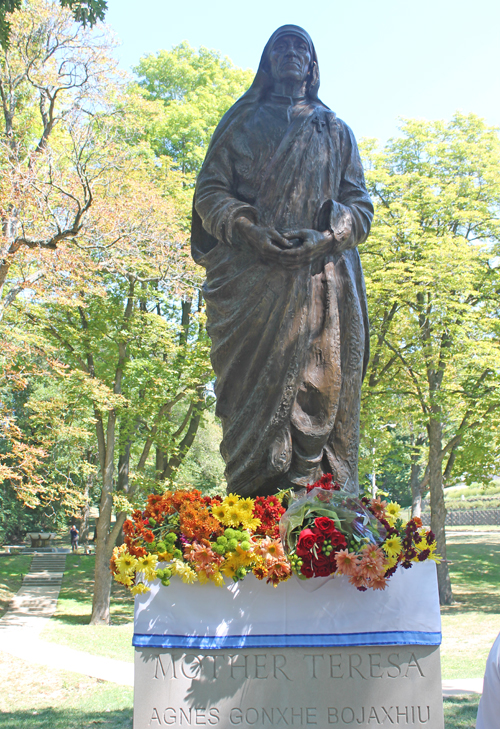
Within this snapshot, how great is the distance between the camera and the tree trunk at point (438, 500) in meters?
18.0

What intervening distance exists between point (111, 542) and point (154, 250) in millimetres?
8397

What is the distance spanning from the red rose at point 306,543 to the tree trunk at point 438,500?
1578 cm

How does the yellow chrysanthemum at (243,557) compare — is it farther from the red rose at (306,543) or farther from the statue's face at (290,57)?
the statue's face at (290,57)

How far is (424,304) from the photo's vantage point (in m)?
17.8

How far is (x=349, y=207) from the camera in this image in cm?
379

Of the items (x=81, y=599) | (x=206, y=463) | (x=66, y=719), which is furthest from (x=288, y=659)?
(x=206, y=463)

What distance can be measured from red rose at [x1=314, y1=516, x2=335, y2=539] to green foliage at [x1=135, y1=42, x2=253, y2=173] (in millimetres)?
19983

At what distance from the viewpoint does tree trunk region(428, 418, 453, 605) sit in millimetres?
18016

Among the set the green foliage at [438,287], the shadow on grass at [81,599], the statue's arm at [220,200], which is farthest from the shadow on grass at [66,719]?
the green foliage at [438,287]

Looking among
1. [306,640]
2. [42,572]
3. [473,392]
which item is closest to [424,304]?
[473,392]

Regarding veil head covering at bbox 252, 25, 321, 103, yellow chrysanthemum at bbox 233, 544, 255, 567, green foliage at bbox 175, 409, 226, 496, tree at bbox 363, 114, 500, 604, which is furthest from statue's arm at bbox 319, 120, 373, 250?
green foliage at bbox 175, 409, 226, 496

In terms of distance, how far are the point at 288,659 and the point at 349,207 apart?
2.45 meters

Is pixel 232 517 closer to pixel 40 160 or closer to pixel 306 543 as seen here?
pixel 306 543

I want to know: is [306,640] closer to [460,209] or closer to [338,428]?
[338,428]
